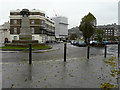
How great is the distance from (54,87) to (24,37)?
1981 cm

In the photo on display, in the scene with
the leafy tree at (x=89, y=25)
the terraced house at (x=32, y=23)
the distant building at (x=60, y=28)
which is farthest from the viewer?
the distant building at (x=60, y=28)

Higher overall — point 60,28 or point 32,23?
point 60,28

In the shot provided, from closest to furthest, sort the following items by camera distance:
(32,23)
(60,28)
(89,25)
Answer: (89,25)
(32,23)
(60,28)

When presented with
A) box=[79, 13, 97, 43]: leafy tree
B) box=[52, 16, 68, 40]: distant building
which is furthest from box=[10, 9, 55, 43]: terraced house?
box=[52, 16, 68, 40]: distant building

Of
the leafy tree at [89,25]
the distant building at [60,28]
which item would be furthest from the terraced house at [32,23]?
the distant building at [60,28]

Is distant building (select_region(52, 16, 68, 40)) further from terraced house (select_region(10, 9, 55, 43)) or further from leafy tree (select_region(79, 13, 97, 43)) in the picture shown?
leafy tree (select_region(79, 13, 97, 43))

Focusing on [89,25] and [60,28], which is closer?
[89,25]

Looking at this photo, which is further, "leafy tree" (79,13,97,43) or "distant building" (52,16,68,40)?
"distant building" (52,16,68,40)

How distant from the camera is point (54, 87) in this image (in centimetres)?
409

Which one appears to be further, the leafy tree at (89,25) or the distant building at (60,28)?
the distant building at (60,28)

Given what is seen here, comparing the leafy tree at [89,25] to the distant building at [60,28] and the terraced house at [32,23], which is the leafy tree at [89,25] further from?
the distant building at [60,28]

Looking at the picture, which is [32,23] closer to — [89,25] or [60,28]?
[89,25]

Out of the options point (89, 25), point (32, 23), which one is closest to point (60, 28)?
point (32, 23)

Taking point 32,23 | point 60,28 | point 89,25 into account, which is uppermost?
point 60,28
